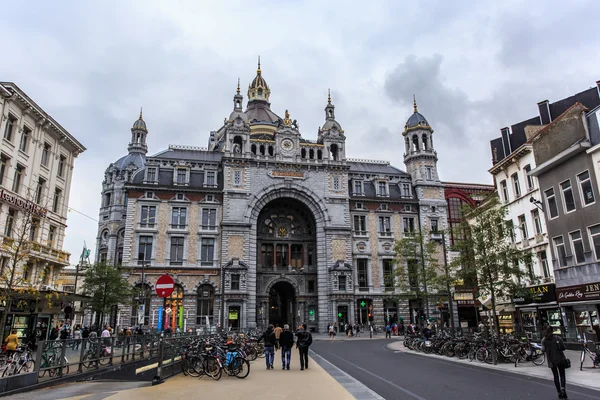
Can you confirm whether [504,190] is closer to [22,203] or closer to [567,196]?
[567,196]

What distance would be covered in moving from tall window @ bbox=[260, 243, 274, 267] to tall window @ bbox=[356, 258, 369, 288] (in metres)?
Result: 11.4

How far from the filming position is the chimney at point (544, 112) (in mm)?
33578

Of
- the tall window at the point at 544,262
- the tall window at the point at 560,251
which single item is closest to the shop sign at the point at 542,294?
the tall window at the point at 544,262

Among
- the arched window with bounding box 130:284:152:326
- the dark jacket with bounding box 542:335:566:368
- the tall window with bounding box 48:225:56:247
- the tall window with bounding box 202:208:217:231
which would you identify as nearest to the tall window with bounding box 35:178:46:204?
the tall window with bounding box 48:225:56:247

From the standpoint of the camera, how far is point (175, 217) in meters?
52.5

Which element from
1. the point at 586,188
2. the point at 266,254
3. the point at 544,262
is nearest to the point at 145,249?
the point at 266,254

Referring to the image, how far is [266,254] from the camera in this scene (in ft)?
186

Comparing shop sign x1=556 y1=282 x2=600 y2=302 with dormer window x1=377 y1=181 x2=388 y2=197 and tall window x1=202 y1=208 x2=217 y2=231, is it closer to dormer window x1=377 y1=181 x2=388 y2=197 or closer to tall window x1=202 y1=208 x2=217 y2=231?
dormer window x1=377 y1=181 x2=388 y2=197

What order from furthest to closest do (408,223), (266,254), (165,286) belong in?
(408,223) < (266,254) < (165,286)

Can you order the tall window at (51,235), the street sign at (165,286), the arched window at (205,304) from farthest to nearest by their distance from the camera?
the arched window at (205,304), the tall window at (51,235), the street sign at (165,286)

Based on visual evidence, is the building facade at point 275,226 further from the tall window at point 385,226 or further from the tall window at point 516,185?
the tall window at point 516,185

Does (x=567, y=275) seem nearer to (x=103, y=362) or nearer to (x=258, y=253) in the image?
(x=103, y=362)

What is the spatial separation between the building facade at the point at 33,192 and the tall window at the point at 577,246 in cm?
3188

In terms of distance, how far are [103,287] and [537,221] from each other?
119 ft
